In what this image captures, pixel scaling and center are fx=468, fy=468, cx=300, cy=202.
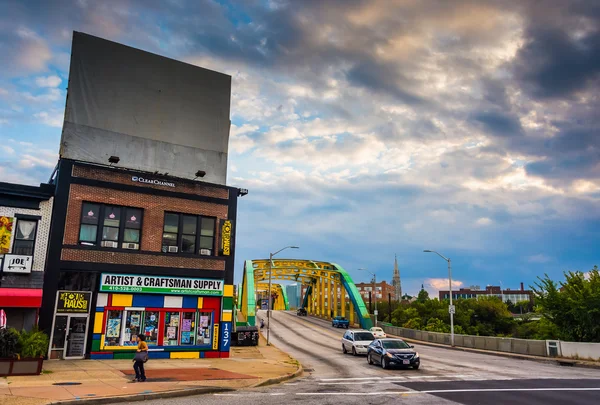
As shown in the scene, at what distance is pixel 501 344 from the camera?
36.5 meters

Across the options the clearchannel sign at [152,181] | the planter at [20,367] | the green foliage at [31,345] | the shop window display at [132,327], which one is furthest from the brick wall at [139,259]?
the planter at [20,367]

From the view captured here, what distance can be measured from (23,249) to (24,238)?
0.57 metres

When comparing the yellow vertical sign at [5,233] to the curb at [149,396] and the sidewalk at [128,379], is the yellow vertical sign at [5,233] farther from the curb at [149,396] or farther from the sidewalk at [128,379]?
the curb at [149,396]

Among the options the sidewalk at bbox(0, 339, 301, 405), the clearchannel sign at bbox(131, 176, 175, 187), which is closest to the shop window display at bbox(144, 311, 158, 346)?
the sidewalk at bbox(0, 339, 301, 405)

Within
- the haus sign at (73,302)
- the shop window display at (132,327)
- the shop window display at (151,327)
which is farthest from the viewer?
the shop window display at (151,327)

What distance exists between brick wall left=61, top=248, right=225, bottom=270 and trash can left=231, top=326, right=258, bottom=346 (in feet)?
43.4

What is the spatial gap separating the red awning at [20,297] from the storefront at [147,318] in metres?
1.28

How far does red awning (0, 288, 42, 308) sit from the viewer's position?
2244 cm

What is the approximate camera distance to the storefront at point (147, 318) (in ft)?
80.8

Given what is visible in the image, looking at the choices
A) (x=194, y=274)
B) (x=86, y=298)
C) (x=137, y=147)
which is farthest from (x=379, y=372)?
(x=137, y=147)

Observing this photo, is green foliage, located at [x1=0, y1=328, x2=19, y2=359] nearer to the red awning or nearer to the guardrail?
the red awning

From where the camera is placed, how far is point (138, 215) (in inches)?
1086

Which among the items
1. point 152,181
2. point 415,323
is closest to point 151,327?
point 152,181

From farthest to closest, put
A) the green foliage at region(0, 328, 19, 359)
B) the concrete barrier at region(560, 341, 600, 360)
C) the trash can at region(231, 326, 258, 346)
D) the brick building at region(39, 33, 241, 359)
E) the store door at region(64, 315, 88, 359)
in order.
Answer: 1. the trash can at region(231, 326, 258, 346)
2. the concrete barrier at region(560, 341, 600, 360)
3. the brick building at region(39, 33, 241, 359)
4. the store door at region(64, 315, 88, 359)
5. the green foliage at region(0, 328, 19, 359)
